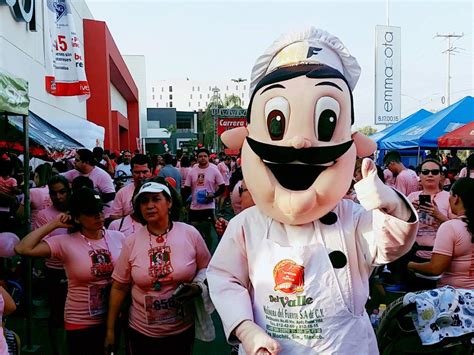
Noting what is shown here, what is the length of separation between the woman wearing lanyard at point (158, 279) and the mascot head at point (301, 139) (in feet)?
3.18

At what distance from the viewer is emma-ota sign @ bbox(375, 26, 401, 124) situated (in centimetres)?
1911

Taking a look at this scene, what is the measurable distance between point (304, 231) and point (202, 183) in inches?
224

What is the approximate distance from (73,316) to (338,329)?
1882 millimetres

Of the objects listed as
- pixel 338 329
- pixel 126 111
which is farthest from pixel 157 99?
pixel 338 329

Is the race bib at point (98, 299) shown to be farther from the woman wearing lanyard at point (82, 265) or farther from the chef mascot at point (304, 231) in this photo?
the chef mascot at point (304, 231)

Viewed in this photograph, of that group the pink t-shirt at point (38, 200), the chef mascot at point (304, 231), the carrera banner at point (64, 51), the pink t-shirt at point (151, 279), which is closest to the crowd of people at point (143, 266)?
the pink t-shirt at point (151, 279)

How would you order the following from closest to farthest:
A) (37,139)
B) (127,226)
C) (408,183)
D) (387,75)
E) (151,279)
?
(151,279), (127,226), (37,139), (408,183), (387,75)

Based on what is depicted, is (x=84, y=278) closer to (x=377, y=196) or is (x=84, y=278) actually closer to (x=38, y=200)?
(x=377, y=196)

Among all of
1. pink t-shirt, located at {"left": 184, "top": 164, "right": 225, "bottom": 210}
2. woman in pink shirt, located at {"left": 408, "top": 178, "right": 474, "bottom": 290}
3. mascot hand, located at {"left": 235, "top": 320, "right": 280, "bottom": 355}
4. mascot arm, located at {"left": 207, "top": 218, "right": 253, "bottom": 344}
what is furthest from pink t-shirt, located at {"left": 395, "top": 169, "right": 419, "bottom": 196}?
mascot hand, located at {"left": 235, "top": 320, "right": 280, "bottom": 355}

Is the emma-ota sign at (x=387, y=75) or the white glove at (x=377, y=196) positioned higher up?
the emma-ota sign at (x=387, y=75)

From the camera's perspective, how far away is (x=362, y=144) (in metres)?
2.09

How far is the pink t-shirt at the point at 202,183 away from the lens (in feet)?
24.5

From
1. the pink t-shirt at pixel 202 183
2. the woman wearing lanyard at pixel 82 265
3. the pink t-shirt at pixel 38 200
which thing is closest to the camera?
the woman wearing lanyard at pixel 82 265

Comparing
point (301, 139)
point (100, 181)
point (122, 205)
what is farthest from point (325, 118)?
point (100, 181)
